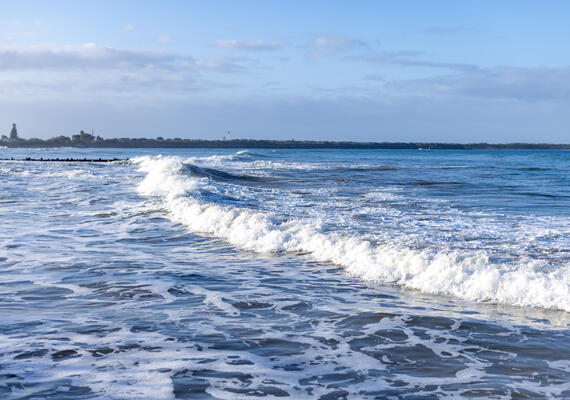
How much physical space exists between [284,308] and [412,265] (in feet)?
8.71

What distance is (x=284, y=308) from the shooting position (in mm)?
6789

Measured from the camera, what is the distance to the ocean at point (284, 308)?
14.8 ft

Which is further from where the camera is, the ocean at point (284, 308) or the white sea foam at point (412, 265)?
the white sea foam at point (412, 265)

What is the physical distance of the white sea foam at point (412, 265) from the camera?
7.29 m

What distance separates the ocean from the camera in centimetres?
451

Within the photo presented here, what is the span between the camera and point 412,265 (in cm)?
860

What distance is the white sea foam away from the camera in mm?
7289

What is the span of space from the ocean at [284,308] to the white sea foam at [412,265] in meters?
0.03

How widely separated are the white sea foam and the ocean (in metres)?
0.03

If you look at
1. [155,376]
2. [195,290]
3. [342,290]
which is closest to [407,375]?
[155,376]

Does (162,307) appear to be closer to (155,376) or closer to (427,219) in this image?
(155,376)

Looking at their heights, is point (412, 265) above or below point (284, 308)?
above

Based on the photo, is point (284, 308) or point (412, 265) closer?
point (284, 308)

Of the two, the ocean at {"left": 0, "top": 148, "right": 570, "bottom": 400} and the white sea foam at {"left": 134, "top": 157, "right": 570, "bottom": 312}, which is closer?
the ocean at {"left": 0, "top": 148, "right": 570, "bottom": 400}
